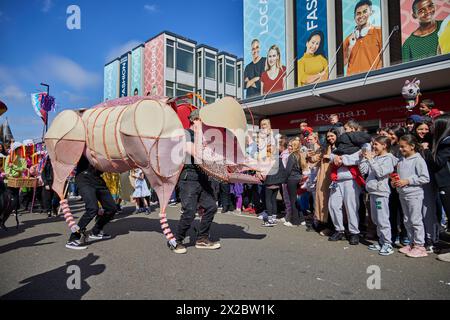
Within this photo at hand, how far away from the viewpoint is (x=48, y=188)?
24.8 ft

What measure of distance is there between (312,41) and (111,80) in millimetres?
21839

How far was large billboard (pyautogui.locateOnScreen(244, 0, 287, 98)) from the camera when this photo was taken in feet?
45.6

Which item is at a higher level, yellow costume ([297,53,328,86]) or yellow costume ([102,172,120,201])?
yellow costume ([297,53,328,86])

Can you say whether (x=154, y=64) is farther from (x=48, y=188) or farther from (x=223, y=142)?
(x=223, y=142)

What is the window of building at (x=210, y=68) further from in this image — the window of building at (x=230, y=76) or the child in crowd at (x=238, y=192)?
the child in crowd at (x=238, y=192)

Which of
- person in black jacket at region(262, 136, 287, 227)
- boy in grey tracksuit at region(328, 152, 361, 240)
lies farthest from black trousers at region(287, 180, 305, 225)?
boy in grey tracksuit at region(328, 152, 361, 240)

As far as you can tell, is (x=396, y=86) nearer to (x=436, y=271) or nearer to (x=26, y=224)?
(x=436, y=271)

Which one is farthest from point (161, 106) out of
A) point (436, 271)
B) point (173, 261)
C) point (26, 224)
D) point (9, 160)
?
point (9, 160)

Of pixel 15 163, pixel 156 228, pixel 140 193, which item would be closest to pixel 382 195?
pixel 156 228

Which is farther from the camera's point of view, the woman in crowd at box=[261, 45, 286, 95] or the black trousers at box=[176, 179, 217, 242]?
the woman in crowd at box=[261, 45, 286, 95]

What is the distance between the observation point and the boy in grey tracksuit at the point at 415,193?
11.8 ft

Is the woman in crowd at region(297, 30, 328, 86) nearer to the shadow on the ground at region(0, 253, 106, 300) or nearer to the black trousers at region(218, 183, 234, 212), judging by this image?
the black trousers at region(218, 183, 234, 212)

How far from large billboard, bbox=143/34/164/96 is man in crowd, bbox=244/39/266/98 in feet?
36.5

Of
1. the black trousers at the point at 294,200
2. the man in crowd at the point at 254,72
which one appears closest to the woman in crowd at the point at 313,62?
the man in crowd at the point at 254,72
